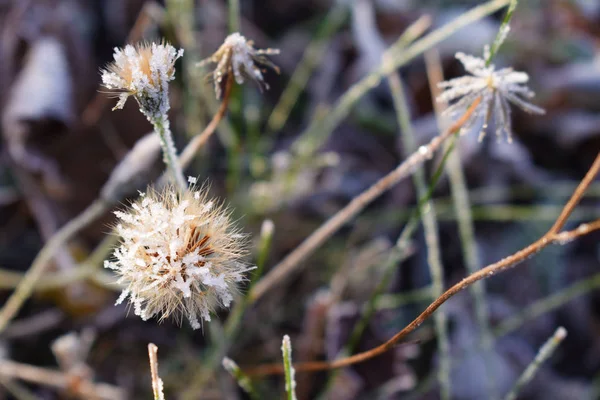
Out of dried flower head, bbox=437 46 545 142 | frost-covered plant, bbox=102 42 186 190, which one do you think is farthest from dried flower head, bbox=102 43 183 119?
dried flower head, bbox=437 46 545 142

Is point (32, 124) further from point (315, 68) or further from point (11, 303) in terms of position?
point (315, 68)

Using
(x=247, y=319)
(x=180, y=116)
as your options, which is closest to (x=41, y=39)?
(x=180, y=116)

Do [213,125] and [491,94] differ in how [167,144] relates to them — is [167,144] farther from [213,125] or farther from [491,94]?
[491,94]

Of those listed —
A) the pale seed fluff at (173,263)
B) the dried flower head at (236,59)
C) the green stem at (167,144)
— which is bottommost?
the pale seed fluff at (173,263)

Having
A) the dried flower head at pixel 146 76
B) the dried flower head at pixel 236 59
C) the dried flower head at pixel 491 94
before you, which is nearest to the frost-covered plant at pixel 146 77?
the dried flower head at pixel 146 76

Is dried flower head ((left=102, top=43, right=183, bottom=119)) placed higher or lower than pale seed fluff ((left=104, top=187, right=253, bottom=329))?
higher

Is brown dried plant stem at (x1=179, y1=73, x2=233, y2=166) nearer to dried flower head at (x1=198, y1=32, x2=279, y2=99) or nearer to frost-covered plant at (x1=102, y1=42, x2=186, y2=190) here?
dried flower head at (x1=198, y1=32, x2=279, y2=99)

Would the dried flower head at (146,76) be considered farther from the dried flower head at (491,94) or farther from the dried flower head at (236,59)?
the dried flower head at (491,94)
